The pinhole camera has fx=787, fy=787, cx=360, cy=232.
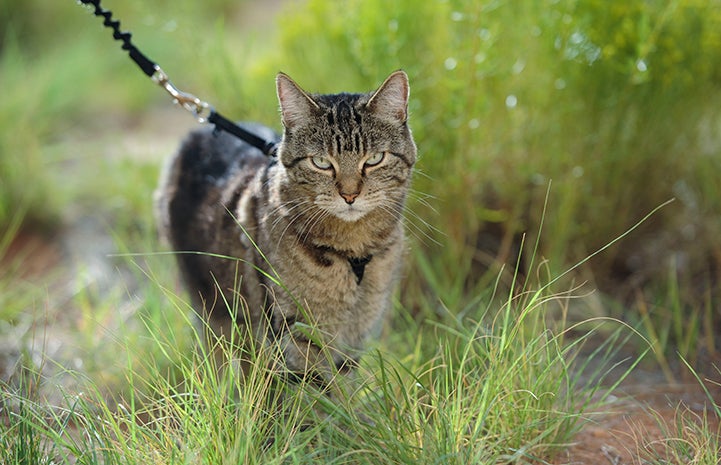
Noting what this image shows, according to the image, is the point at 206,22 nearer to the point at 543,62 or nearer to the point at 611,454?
the point at 543,62

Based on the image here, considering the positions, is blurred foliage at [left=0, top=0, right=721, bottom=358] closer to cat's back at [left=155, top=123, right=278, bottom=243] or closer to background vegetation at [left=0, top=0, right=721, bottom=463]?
background vegetation at [left=0, top=0, right=721, bottom=463]

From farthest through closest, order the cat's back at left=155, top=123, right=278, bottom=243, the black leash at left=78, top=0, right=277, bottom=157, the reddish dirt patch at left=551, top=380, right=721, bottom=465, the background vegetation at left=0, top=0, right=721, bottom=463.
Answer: the background vegetation at left=0, top=0, right=721, bottom=463 → the cat's back at left=155, top=123, right=278, bottom=243 → the black leash at left=78, top=0, right=277, bottom=157 → the reddish dirt patch at left=551, top=380, right=721, bottom=465

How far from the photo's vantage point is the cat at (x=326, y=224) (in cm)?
206

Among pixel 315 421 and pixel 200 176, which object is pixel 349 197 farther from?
pixel 200 176

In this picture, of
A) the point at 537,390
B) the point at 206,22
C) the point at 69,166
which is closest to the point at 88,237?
the point at 69,166

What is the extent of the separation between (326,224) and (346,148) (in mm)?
209

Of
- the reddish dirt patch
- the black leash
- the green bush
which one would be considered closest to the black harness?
the black leash

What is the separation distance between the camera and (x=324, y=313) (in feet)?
7.02

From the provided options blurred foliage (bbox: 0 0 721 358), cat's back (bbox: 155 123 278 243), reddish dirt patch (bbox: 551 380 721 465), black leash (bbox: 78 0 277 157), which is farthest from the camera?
blurred foliage (bbox: 0 0 721 358)

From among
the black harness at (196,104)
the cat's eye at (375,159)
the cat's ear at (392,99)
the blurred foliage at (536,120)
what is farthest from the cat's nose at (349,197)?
the blurred foliage at (536,120)

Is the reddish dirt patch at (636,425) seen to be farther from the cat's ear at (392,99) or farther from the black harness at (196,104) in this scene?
the black harness at (196,104)

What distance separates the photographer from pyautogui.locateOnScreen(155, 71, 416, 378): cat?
2062 mm

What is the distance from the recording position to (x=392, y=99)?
210 cm

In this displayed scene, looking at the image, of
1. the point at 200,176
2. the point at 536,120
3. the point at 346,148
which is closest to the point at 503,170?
the point at 536,120
